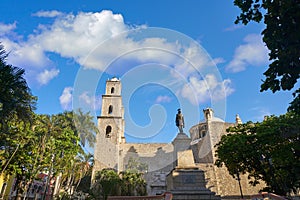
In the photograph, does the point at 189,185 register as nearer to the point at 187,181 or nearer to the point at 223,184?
the point at 187,181

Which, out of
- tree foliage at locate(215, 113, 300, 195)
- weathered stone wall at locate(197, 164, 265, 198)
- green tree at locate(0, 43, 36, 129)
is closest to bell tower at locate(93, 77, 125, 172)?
weathered stone wall at locate(197, 164, 265, 198)

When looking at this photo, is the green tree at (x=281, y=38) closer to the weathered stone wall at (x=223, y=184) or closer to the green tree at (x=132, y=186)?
the green tree at (x=132, y=186)

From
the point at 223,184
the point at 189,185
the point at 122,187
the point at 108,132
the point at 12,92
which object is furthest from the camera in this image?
the point at 108,132

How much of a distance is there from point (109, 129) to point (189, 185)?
26.7m

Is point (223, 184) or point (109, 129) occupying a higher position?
point (109, 129)

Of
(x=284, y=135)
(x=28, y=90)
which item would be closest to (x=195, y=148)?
(x=284, y=135)

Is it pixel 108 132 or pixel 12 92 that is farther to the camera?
pixel 108 132

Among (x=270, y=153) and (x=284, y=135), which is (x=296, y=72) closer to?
(x=284, y=135)

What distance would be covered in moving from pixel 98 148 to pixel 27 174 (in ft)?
54.2

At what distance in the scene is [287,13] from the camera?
5574 millimetres

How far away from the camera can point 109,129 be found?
35875 mm

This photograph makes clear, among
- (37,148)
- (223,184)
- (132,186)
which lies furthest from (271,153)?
(37,148)

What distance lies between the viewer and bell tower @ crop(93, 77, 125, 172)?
108ft

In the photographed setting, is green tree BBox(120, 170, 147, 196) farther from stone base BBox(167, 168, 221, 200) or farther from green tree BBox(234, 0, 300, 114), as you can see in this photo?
green tree BBox(234, 0, 300, 114)
